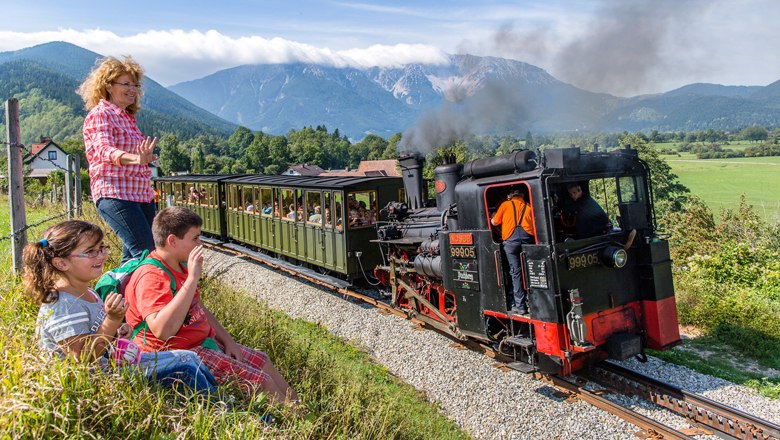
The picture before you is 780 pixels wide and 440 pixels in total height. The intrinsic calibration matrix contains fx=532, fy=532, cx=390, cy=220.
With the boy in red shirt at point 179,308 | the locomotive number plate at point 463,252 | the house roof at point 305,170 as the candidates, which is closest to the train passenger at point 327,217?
the locomotive number plate at point 463,252

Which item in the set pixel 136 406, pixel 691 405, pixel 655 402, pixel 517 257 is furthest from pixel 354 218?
pixel 136 406

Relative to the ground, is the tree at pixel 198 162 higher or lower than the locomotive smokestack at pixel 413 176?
higher

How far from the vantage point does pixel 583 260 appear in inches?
255

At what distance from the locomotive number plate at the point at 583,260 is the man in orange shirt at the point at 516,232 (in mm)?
507

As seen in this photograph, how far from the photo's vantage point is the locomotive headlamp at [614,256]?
6523 mm

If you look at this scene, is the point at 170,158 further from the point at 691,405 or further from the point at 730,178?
the point at 691,405

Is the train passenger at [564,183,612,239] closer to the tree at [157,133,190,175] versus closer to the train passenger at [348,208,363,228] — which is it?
the train passenger at [348,208,363,228]

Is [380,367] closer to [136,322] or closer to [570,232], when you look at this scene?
[570,232]

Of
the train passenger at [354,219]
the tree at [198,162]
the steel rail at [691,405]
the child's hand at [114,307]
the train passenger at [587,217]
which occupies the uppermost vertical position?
the tree at [198,162]

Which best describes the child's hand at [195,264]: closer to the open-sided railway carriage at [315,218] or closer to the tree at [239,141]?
the open-sided railway carriage at [315,218]

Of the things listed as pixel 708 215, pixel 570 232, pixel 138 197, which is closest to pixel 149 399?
pixel 138 197

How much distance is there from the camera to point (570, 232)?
7.17 metres

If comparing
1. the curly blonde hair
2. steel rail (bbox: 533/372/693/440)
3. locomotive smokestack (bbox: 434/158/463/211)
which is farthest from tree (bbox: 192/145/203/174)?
the curly blonde hair

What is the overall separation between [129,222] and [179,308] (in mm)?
1367
